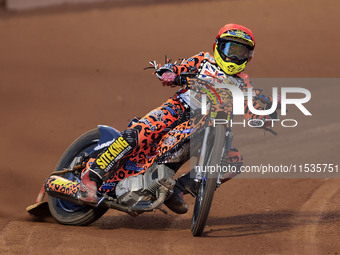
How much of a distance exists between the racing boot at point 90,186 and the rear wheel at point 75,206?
9.3 inches

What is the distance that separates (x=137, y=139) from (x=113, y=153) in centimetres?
31

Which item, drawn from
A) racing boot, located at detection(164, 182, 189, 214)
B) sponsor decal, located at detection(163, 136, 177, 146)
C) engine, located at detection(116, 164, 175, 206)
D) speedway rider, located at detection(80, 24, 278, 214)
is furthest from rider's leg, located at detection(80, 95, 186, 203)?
racing boot, located at detection(164, 182, 189, 214)

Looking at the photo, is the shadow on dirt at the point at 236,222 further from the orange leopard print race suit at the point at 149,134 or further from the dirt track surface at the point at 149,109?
Answer: the orange leopard print race suit at the point at 149,134

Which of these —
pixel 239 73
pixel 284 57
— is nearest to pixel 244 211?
pixel 239 73

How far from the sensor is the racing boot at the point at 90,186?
8.71 metres

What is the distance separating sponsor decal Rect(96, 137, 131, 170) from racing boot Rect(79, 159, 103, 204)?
11 centimetres

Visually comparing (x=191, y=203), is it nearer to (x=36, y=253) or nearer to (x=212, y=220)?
(x=212, y=220)

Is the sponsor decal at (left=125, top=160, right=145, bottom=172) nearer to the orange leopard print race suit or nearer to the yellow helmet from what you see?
the orange leopard print race suit

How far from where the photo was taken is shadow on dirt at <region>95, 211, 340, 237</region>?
28.7 ft

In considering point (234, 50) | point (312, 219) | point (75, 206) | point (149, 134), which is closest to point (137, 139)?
point (149, 134)

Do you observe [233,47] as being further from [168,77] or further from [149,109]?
[149,109]

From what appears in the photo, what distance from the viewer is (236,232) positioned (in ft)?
28.3

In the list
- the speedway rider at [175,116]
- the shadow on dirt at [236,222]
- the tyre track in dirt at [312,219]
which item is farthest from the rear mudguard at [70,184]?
the tyre track in dirt at [312,219]

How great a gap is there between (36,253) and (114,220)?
2073 millimetres
